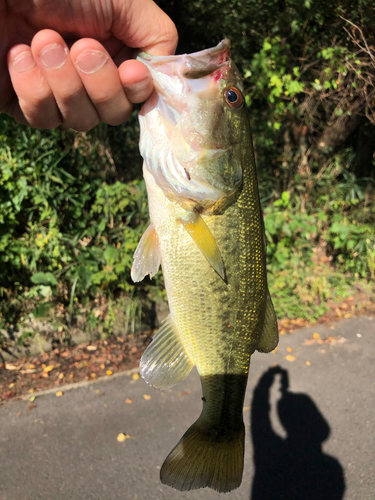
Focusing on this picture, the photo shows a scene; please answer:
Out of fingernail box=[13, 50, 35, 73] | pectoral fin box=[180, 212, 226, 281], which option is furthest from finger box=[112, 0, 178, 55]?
pectoral fin box=[180, 212, 226, 281]

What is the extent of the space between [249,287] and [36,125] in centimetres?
135

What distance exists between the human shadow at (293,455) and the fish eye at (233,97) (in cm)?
312

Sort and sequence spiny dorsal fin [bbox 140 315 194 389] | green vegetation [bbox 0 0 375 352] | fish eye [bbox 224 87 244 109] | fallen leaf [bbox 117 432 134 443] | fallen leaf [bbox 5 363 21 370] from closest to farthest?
fish eye [bbox 224 87 244 109]
spiny dorsal fin [bbox 140 315 194 389]
fallen leaf [bbox 117 432 134 443]
fallen leaf [bbox 5 363 21 370]
green vegetation [bbox 0 0 375 352]

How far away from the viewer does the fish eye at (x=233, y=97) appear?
4.89 feet

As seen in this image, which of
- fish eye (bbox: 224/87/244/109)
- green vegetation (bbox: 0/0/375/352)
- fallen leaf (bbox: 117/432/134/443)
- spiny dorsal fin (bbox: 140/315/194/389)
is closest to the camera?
fish eye (bbox: 224/87/244/109)

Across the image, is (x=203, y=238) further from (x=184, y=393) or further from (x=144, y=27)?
(x=184, y=393)

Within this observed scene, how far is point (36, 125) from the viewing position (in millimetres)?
1714

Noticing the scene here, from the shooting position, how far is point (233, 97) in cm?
150

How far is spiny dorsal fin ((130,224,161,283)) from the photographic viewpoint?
1.58 metres

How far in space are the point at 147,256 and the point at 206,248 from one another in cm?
30

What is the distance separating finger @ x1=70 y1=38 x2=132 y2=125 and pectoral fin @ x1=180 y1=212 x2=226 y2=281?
641 millimetres

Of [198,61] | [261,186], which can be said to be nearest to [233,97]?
[198,61]

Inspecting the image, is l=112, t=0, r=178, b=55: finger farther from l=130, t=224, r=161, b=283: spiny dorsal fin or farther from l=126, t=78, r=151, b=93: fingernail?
l=130, t=224, r=161, b=283: spiny dorsal fin

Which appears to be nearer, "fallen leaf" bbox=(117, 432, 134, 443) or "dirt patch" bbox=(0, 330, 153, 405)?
"fallen leaf" bbox=(117, 432, 134, 443)
